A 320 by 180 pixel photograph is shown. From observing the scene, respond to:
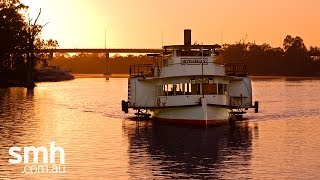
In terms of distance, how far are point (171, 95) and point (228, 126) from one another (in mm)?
5838

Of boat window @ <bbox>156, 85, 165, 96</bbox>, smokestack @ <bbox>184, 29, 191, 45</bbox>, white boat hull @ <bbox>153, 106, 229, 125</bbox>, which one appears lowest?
white boat hull @ <bbox>153, 106, 229, 125</bbox>

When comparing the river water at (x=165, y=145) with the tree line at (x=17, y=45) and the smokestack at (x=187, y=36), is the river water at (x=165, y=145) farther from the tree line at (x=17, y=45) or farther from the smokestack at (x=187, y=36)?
the tree line at (x=17, y=45)

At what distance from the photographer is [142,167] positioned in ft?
143

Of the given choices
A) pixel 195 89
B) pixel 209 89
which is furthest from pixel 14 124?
pixel 209 89

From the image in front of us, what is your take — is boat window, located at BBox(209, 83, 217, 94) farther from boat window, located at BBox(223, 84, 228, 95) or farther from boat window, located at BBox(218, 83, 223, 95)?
boat window, located at BBox(223, 84, 228, 95)

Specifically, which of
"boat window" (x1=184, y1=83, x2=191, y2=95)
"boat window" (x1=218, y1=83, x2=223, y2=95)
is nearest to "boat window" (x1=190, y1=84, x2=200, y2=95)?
"boat window" (x1=184, y1=83, x2=191, y2=95)

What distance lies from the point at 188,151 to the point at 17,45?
113m

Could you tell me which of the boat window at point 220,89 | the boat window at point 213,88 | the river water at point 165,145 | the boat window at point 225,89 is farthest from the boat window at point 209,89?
the river water at point 165,145

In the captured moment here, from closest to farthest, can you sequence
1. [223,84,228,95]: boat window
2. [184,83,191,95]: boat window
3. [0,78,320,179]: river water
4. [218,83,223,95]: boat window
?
[0,78,320,179]: river water
[184,83,191,95]: boat window
[218,83,223,95]: boat window
[223,84,228,95]: boat window

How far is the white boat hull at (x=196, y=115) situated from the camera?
63.9 metres

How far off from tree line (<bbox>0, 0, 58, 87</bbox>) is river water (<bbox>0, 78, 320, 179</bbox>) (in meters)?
70.7

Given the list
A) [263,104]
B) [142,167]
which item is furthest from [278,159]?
[263,104]

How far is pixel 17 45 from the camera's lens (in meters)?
158

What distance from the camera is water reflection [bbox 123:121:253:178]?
137 ft
